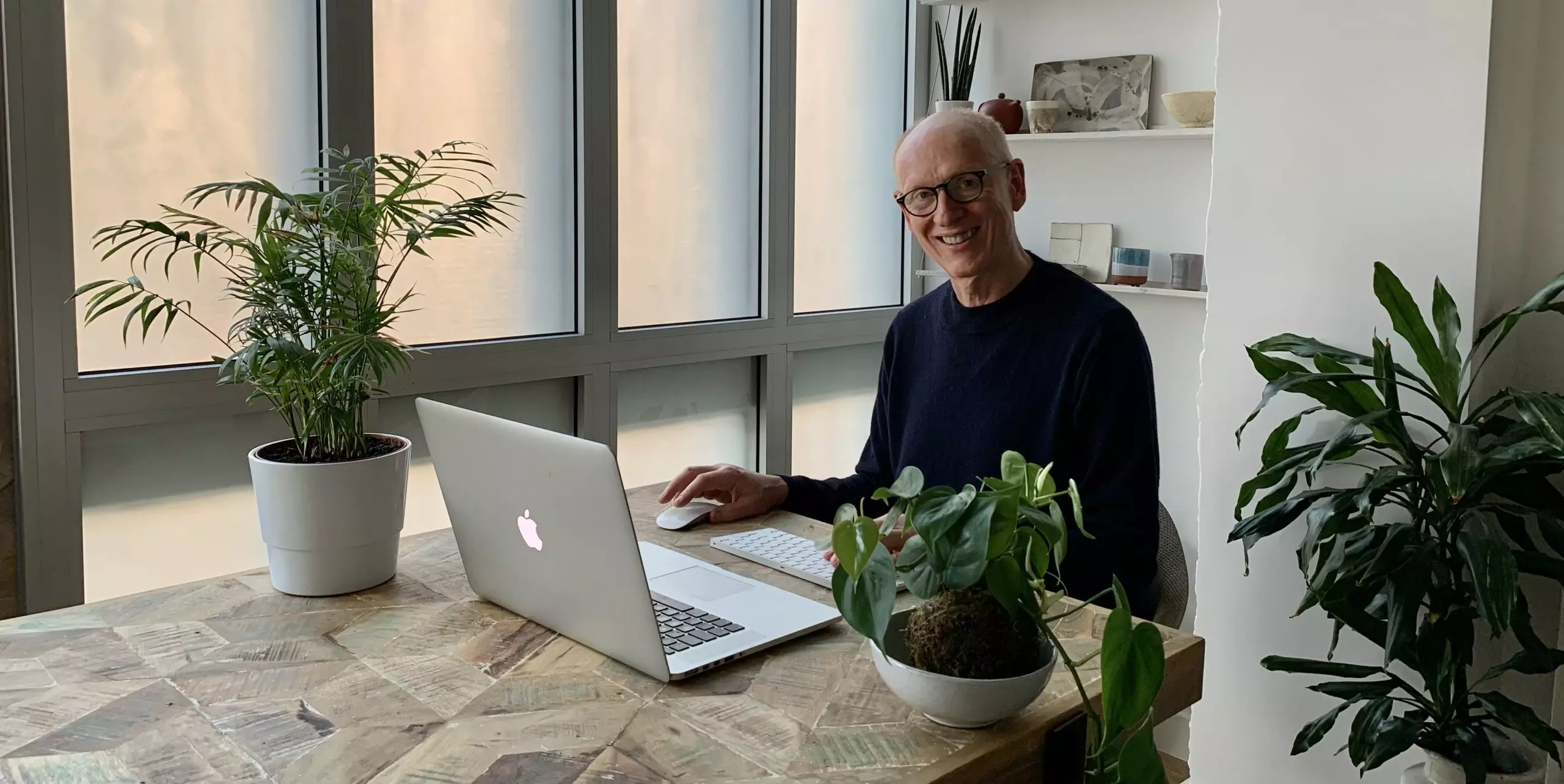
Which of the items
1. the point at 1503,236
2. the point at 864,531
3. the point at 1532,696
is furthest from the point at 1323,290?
the point at 864,531

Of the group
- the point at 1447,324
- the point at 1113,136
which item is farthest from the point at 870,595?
the point at 1113,136

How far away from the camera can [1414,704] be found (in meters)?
2.08

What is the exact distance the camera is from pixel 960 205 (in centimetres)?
217

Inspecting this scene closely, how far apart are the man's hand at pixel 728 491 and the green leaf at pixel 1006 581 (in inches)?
38.0

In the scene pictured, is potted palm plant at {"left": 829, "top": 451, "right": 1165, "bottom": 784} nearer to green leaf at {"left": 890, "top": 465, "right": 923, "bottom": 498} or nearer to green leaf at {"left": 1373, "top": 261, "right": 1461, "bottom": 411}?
green leaf at {"left": 890, "top": 465, "right": 923, "bottom": 498}

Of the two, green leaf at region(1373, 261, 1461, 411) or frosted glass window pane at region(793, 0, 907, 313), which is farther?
frosted glass window pane at region(793, 0, 907, 313)

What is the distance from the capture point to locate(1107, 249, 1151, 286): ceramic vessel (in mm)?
3465

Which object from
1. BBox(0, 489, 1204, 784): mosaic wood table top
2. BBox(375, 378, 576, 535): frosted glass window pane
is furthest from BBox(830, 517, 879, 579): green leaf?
BBox(375, 378, 576, 535): frosted glass window pane

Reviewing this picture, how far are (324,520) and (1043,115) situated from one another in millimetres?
2675

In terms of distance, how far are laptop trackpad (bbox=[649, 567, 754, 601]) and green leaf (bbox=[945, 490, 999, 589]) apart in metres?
0.58

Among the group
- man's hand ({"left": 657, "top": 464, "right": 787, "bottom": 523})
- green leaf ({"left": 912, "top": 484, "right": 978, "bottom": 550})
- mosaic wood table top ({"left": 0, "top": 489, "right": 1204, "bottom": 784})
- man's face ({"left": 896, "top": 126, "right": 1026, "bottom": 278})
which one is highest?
man's face ({"left": 896, "top": 126, "right": 1026, "bottom": 278})

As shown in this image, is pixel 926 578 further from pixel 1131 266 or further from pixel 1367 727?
pixel 1131 266

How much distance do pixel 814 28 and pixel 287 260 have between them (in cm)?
255

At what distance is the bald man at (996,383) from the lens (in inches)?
75.7
